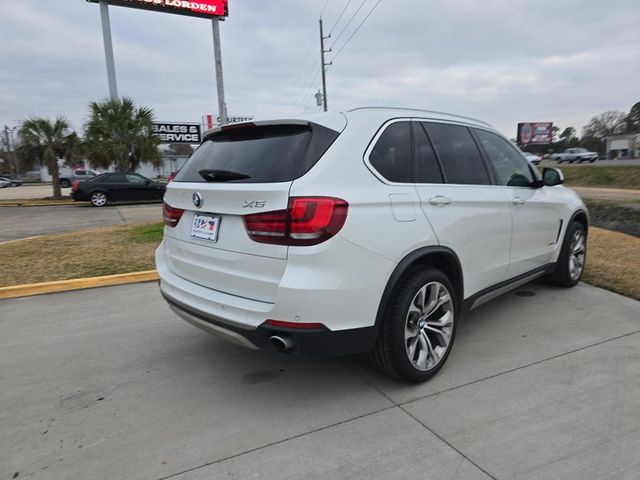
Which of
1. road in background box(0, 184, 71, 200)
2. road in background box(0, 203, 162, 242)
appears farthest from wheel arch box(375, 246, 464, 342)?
road in background box(0, 184, 71, 200)

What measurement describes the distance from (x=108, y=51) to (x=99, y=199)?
25.7 ft

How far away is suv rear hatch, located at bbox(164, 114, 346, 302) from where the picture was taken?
2.52 metres

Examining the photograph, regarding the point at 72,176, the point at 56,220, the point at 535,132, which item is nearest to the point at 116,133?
the point at 56,220

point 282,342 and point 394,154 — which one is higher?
point 394,154

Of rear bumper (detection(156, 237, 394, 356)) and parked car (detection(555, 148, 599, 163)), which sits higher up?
parked car (detection(555, 148, 599, 163))

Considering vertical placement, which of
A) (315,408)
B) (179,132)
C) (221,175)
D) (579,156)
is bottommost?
(315,408)

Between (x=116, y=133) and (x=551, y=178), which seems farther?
(x=116, y=133)

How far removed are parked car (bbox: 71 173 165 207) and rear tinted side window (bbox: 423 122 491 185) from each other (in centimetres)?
1668

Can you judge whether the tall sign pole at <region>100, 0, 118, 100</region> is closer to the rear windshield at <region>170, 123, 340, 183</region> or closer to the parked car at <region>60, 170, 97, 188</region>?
the parked car at <region>60, 170, 97, 188</region>

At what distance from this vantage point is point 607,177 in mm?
22172

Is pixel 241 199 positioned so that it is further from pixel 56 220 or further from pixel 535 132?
pixel 535 132

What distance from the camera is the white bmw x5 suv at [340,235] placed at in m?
2.45

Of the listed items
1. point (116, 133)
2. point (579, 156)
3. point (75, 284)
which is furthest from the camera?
point (579, 156)

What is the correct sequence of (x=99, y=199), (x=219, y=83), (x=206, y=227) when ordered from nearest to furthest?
(x=206, y=227) < (x=219, y=83) < (x=99, y=199)
